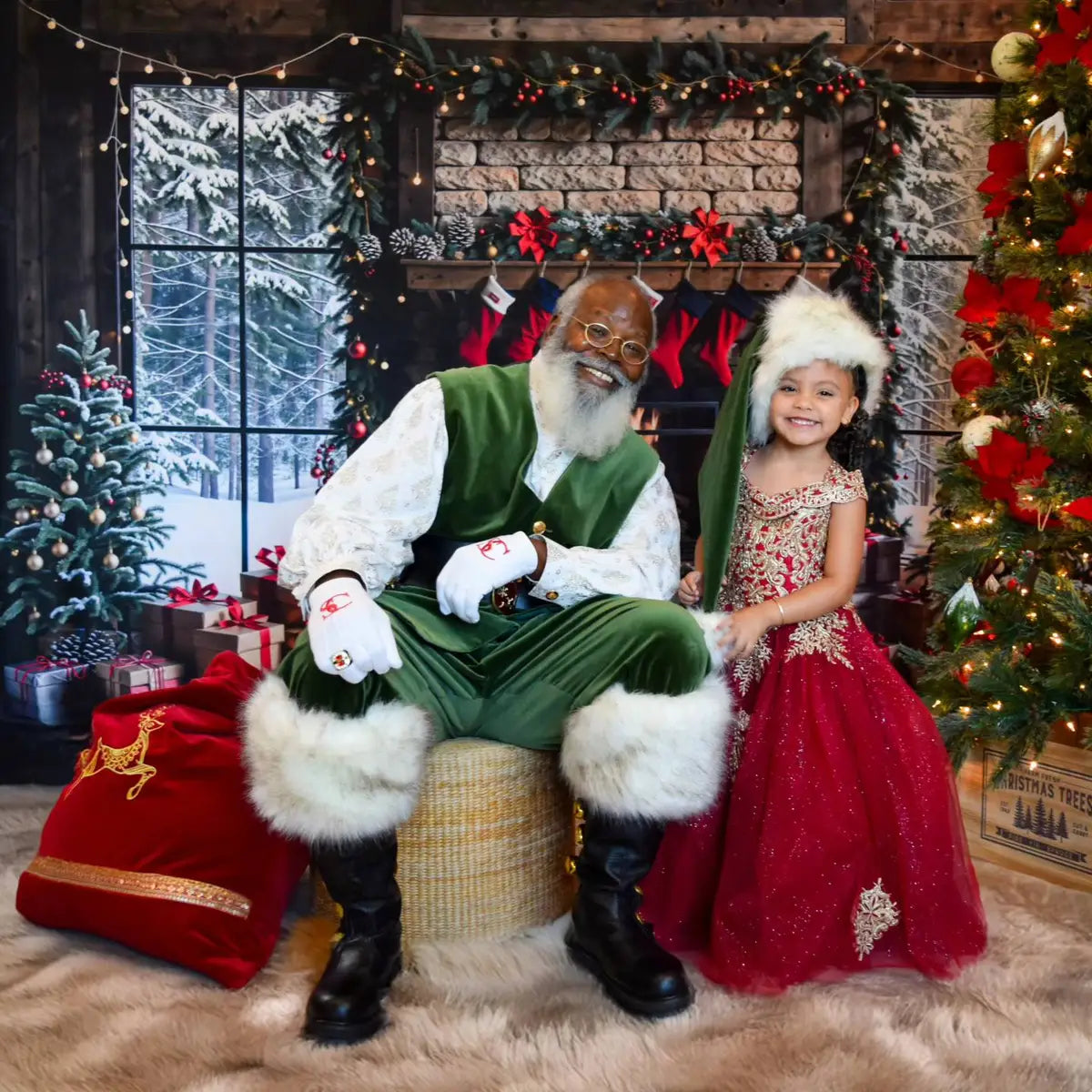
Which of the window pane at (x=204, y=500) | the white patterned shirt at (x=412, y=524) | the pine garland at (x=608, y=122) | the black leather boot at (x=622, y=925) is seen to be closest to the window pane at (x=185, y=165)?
the pine garland at (x=608, y=122)

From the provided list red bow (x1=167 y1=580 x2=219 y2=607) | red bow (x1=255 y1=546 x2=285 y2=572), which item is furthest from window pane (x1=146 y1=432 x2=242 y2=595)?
red bow (x1=167 y1=580 x2=219 y2=607)

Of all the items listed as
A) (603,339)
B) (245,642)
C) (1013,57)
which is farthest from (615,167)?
(245,642)

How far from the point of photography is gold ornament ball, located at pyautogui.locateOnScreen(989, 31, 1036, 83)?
2.97 meters

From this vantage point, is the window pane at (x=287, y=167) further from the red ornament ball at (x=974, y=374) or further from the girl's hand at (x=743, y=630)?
the girl's hand at (x=743, y=630)

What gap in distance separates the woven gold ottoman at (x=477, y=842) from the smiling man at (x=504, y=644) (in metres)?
0.07

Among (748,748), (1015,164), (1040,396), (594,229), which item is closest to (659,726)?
(748,748)

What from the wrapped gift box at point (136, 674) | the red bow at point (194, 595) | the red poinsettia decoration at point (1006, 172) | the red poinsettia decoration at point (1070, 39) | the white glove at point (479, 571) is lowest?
the wrapped gift box at point (136, 674)

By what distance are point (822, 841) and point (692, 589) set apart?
66 centimetres

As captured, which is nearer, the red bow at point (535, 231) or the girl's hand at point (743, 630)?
the girl's hand at point (743, 630)

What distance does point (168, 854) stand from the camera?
2123 millimetres

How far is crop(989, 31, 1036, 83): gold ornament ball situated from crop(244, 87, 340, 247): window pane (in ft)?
7.82

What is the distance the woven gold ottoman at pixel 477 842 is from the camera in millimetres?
2121

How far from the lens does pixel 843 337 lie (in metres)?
2.32

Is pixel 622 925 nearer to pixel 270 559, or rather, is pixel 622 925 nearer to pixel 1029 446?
pixel 1029 446
